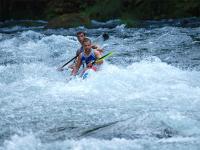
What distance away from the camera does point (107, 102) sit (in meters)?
7.29

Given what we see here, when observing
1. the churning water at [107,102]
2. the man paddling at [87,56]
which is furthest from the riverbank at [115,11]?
the man paddling at [87,56]

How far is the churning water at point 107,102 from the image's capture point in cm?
548

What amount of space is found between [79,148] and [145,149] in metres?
0.75

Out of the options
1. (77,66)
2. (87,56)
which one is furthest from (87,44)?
(77,66)

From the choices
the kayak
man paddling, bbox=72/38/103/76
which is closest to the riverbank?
man paddling, bbox=72/38/103/76

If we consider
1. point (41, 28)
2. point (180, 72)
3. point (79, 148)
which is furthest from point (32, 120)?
point (41, 28)

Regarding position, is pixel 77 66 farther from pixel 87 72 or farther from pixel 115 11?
pixel 115 11

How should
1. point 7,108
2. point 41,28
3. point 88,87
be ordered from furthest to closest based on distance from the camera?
point 41,28, point 88,87, point 7,108

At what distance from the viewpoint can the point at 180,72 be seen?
922cm

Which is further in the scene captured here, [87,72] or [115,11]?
[115,11]

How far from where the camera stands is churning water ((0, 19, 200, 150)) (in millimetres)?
5484

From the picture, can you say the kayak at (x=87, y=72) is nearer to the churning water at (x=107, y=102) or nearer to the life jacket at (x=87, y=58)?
the churning water at (x=107, y=102)

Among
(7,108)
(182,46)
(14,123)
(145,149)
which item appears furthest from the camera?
(182,46)

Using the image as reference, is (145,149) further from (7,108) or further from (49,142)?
(7,108)
